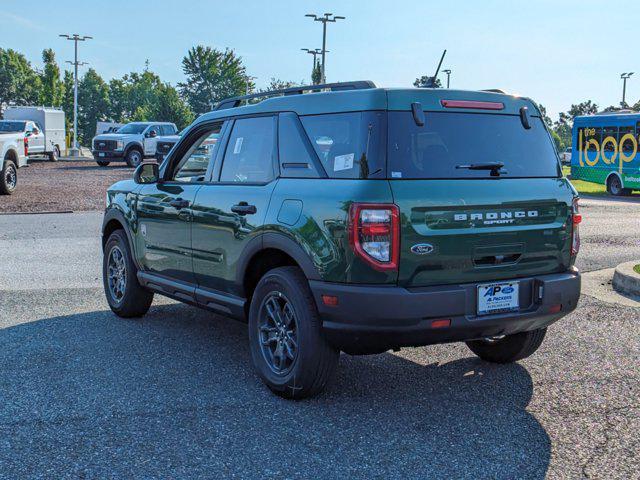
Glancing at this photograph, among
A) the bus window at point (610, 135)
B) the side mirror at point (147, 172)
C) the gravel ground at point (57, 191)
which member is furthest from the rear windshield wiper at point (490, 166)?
the bus window at point (610, 135)

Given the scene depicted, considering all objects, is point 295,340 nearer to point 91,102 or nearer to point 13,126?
point 13,126

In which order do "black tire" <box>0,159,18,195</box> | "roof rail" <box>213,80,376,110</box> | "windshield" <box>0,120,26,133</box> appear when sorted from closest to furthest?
1. "roof rail" <box>213,80,376,110</box>
2. "black tire" <box>0,159,18,195</box>
3. "windshield" <box>0,120,26,133</box>

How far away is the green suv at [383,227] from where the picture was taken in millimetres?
4277

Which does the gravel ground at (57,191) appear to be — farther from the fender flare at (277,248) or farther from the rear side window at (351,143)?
the rear side window at (351,143)

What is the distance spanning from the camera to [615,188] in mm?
28984

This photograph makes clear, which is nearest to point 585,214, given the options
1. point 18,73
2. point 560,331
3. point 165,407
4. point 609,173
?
point 609,173

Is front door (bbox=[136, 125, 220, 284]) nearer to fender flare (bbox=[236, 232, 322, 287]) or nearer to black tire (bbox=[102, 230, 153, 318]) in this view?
black tire (bbox=[102, 230, 153, 318])

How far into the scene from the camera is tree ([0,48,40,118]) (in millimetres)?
102438

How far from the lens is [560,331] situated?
21.6 feet

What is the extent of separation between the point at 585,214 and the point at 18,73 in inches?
3895

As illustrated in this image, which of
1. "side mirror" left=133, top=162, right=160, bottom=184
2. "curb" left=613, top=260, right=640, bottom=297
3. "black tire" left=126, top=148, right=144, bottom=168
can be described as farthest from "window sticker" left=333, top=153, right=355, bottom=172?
"black tire" left=126, top=148, right=144, bottom=168

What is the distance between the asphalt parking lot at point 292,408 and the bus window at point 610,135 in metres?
23.9

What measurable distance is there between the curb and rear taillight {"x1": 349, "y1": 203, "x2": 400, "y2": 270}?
196 inches

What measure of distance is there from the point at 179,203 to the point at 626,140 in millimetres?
25844
